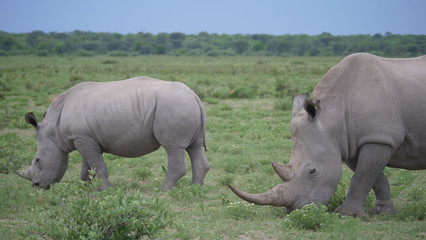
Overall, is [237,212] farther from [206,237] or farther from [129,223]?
[129,223]

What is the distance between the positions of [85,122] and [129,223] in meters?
3.66

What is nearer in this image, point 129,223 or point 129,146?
point 129,223

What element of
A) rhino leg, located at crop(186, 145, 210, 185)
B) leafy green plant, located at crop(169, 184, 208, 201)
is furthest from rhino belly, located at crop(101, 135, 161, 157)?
leafy green plant, located at crop(169, 184, 208, 201)

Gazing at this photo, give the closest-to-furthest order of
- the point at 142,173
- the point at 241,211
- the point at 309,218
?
the point at 309,218 < the point at 241,211 < the point at 142,173

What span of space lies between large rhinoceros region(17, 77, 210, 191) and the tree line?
55.1 meters

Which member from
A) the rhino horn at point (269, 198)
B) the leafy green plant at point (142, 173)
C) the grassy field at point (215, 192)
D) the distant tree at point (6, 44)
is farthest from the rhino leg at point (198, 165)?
the distant tree at point (6, 44)

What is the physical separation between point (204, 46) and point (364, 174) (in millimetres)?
95861

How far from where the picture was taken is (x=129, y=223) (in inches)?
185

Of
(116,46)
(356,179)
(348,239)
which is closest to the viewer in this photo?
(348,239)

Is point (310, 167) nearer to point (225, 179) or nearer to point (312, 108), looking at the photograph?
point (312, 108)

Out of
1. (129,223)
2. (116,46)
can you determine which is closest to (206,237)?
(129,223)

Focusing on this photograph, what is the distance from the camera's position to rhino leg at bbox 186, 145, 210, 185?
26.9ft

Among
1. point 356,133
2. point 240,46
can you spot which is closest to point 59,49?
point 240,46

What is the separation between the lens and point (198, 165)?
8.23 meters
